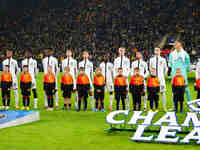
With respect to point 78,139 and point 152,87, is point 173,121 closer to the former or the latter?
point 78,139

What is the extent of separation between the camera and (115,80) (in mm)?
11898

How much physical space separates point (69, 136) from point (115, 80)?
3.84m

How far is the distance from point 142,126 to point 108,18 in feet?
87.6

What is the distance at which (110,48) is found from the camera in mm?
31250

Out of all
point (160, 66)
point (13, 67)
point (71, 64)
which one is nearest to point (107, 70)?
point (71, 64)

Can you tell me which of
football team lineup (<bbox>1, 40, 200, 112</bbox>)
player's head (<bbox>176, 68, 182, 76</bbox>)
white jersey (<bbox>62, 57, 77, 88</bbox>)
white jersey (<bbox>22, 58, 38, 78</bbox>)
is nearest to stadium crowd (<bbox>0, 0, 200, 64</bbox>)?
football team lineup (<bbox>1, 40, 200, 112</bbox>)

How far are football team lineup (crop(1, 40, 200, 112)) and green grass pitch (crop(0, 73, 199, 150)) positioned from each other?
1183 millimetres

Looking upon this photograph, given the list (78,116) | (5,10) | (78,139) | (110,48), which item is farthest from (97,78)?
(5,10)

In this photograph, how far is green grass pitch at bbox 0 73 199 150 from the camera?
732 centimetres

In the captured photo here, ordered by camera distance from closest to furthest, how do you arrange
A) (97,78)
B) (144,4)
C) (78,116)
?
(78,116)
(97,78)
(144,4)

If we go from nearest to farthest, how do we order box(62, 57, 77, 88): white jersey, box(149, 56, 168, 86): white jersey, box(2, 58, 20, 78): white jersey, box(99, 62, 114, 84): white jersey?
box(149, 56, 168, 86): white jersey → box(99, 62, 114, 84): white jersey → box(62, 57, 77, 88): white jersey → box(2, 58, 20, 78): white jersey

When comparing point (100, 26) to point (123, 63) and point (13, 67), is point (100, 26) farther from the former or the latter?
point (123, 63)

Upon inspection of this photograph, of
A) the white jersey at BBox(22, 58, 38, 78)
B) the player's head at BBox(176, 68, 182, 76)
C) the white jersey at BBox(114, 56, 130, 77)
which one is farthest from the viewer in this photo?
the white jersey at BBox(22, 58, 38, 78)

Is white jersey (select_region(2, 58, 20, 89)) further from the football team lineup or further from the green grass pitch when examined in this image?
the green grass pitch
